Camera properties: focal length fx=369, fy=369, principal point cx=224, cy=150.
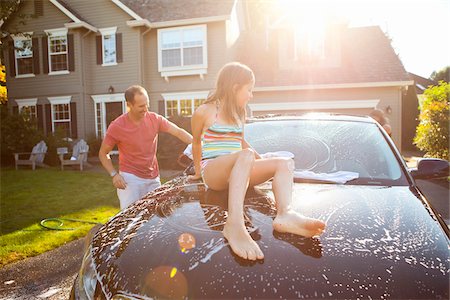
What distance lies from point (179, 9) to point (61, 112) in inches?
302

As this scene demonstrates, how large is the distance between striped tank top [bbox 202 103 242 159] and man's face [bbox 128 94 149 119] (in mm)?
1460

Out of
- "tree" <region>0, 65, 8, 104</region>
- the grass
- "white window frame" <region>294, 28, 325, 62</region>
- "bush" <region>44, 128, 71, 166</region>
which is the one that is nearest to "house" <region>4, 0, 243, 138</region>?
"tree" <region>0, 65, 8, 104</region>

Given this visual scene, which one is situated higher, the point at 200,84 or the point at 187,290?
the point at 200,84

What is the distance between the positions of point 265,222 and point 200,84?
51.5 feet

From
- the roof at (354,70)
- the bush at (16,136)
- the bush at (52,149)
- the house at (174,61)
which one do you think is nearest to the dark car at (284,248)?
the roof at (354,70)

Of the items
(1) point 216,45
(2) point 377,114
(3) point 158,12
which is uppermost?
(3) point 158,12

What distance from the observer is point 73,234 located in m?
5.16

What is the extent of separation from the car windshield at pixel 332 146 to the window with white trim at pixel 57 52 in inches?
677

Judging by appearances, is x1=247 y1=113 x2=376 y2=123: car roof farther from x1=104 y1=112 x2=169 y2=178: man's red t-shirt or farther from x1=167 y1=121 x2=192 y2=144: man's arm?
x1=104 y1=112 x2=169 y2=178: man's red t-shirt

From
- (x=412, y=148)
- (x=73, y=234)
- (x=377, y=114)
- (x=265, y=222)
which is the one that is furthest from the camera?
(x=412, y=148)

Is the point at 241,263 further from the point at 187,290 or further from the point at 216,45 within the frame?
the point at 216,45

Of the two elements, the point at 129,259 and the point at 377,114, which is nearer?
the point at 129,259

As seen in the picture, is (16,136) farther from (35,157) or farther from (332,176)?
(332,176)

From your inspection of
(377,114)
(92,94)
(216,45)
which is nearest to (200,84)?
(216,45)
